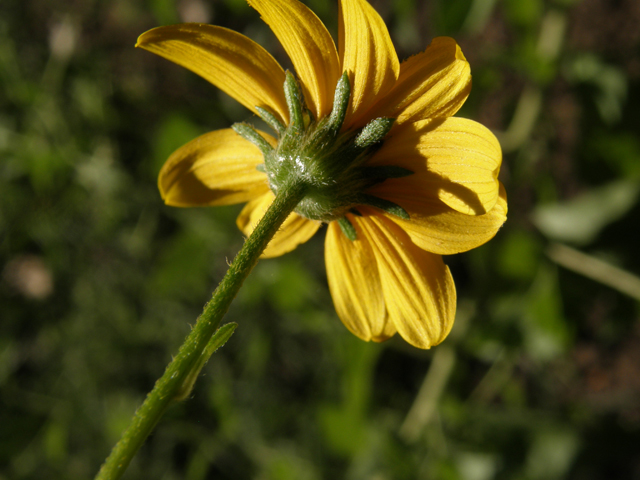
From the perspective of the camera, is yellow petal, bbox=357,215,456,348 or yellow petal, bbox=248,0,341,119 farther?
yellow petal, bbox=357,215,456,348

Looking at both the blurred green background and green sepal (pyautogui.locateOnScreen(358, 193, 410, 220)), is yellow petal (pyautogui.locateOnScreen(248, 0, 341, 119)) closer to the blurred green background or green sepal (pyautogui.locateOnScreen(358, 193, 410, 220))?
green sepal (pyautogui.locateOnScreen(358, 193, 410, 220))

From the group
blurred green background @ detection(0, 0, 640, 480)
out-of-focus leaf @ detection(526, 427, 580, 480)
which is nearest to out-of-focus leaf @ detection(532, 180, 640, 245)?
blurred green background @ detection(0, 0, 640, 480)

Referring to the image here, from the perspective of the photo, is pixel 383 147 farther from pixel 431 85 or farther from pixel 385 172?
pixel 431 85

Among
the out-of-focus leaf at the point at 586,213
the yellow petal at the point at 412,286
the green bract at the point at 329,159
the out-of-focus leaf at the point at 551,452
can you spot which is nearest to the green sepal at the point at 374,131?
the green bract at the point at 329,159

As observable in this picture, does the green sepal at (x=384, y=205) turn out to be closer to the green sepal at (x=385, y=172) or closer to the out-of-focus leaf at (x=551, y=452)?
Answer: the green sepal at (x=385, y=172)

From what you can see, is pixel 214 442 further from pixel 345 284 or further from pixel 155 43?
pixel 155 43

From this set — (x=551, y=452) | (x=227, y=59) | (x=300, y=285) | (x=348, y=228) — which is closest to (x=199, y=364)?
(x=348, y=228)
